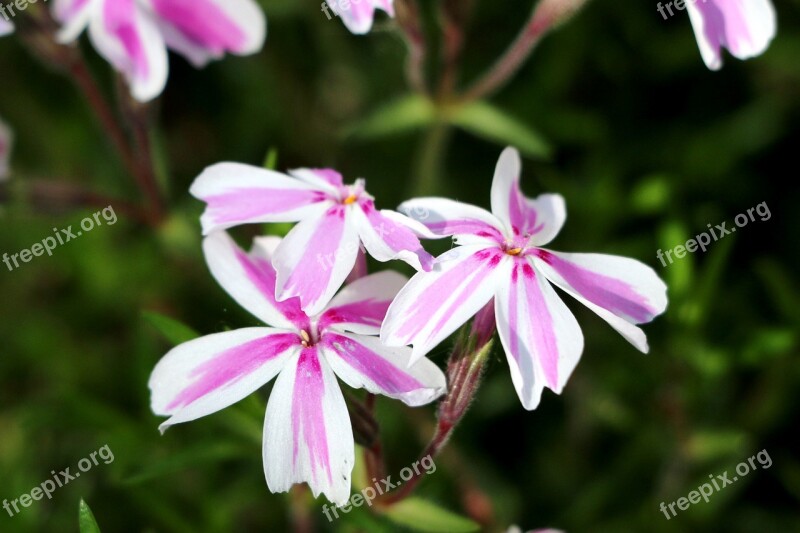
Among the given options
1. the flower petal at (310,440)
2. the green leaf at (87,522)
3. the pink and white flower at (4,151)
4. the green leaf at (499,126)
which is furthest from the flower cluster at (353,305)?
the pink and white flower at (4,151)

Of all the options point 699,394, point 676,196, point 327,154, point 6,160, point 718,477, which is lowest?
point 718,477

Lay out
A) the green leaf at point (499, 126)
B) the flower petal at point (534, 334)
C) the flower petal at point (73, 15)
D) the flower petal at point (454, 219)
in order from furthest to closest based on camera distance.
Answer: the green leaf at point (499, 126) < the flower petal at point (73, 15) < the flower petal at point (454, 219) < the flower petal at point (534, 334)

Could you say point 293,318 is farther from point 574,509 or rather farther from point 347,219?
point 574,509

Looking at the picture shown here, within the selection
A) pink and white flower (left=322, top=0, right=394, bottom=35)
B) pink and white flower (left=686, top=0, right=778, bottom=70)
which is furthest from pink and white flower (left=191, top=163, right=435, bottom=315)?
pink and white flower (left=686, top=0, right=778, bottom=70)

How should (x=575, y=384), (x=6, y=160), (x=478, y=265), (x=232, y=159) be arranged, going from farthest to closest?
1. (x=232, y=159)
2. (x=575, y=384)
3. (x=6, y=160)
4. (x=478, y=265)

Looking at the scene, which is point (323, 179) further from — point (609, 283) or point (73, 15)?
point (73, 15)

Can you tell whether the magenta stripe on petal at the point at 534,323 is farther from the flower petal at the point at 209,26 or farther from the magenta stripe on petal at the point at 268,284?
the flower petal at the point at 209,26

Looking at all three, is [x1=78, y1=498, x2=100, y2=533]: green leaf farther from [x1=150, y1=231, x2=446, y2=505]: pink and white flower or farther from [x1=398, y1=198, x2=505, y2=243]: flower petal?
[x1=398, y1=198, x2=505, y2=243]: flower petal

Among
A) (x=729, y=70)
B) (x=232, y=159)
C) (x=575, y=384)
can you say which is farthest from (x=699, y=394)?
(x=232, y=159)
